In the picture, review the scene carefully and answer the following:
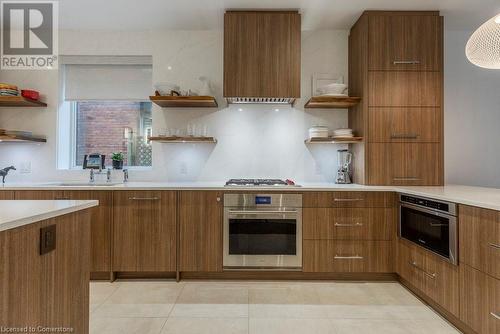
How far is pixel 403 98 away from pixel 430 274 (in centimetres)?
162

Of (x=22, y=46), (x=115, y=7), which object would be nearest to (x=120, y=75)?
(x=115, y=7)

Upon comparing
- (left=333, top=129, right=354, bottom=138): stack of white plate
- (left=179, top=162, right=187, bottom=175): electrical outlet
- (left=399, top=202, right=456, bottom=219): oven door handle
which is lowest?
(left=399, top=202, right=456, bottom=219): oven door handle

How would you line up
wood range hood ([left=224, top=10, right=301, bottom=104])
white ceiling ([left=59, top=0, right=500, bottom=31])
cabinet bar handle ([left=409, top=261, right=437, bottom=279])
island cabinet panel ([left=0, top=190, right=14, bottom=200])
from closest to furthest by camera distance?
cabinet bar handle ([left=409, top=261, right=437, bottom=279])
island cabinet panel ([left=0, top=190, right=14, bottom=200])
white ceiling ([left=59, top=0, right=500, bottom=31])
wood range hood ([left=224, top=10, right=301, bottom=104])

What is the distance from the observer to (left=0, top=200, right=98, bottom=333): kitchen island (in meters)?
0.94

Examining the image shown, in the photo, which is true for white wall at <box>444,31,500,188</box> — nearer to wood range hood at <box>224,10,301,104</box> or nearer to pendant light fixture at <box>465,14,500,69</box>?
pendant light fixture at <box>465,14,500,69</box>

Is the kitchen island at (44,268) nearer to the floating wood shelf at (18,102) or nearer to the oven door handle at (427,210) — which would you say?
the oven door handle at (427,210)

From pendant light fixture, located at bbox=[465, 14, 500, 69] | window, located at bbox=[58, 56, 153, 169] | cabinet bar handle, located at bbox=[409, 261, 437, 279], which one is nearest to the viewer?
pendant light fixture, located at bbox=[465, 14, 500, 69]

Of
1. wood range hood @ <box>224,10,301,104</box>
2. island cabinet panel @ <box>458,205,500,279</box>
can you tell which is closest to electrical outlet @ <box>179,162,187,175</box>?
wood range hood @ <box>224,10,301,104</box>

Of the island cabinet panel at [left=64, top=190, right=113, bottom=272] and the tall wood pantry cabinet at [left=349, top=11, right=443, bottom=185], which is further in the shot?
the tall wood pantry cabinet at [left=349, top=11, right=443, bottom=185]

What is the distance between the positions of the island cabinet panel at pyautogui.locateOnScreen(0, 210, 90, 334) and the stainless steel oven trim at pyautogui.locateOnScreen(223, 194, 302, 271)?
1.36 meters

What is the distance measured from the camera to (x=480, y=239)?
1707 mm

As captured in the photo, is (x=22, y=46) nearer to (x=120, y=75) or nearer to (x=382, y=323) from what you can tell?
(x=120, y=75)

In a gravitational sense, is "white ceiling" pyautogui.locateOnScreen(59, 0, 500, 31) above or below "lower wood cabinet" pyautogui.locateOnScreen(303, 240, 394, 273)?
above

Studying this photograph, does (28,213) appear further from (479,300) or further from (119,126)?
(119,126)
